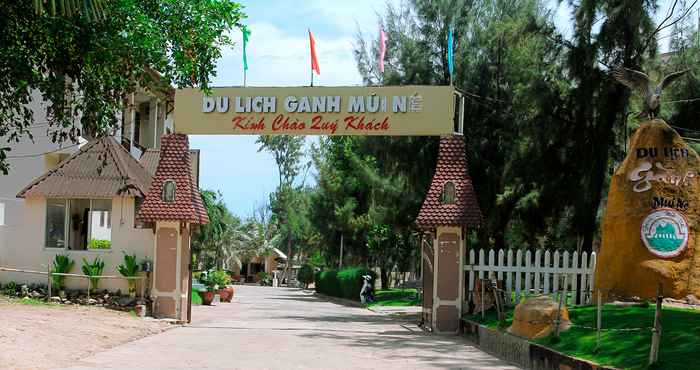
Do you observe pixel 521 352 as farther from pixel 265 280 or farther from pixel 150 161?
Answer: pixel 265 280

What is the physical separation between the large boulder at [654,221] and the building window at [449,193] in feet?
20.7

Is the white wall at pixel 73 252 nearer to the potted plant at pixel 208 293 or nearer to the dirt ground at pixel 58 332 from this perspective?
the dirt ground at pixel 58 332

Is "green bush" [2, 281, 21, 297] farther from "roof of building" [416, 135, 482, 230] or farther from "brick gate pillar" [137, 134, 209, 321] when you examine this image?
"roof of building" [416, 135, 482, 230]

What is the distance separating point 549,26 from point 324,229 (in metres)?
35.0

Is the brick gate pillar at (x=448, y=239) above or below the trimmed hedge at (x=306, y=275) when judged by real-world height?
above

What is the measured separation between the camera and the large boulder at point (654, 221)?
15.7 m

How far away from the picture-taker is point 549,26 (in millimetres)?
24109

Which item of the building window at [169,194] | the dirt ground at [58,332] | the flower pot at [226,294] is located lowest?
the flower pot at [226,294]

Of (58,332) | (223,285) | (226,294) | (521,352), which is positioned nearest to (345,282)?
(226,294)

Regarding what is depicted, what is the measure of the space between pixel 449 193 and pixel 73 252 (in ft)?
36.2

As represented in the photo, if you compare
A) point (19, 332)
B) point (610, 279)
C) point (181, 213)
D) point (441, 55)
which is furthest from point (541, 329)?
point (441, 55)

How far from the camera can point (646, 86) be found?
17.1 m

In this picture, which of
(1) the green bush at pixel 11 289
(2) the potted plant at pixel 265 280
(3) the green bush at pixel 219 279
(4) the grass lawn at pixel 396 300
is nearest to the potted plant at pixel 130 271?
(1) the green bush at pixel 11 289

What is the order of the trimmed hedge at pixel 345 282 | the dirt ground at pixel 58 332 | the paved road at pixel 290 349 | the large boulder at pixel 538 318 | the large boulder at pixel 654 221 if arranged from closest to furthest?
the dirt ground at pixel 58 332
the paved road at pixel 290 349
the large boulder at pixel 538 318
the large boulder at pixel 654 221
the trimmed hedge at pixel 345 282
